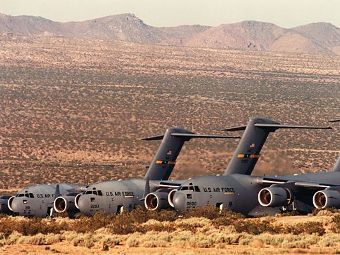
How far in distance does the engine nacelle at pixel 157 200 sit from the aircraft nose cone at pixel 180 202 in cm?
247

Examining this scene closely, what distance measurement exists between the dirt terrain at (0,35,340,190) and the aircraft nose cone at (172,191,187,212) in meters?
9.58

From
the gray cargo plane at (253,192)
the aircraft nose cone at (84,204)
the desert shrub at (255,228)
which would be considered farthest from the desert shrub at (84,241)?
the aircraft nose cone at (84,204)

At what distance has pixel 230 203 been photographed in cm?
5447

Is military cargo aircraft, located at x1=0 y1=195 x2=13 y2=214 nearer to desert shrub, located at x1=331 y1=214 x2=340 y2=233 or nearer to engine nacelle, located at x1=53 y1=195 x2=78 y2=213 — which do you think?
engine nacelle, located at x1=53 y1=195 x2=78 y2=213

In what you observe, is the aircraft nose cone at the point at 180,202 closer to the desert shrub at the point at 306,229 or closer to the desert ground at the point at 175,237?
the desert ground at the point at 175,237

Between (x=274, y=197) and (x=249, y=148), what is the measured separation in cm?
773

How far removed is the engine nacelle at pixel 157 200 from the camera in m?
55.5

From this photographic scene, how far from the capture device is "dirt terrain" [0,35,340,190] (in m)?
94.4

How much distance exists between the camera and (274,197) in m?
54.0

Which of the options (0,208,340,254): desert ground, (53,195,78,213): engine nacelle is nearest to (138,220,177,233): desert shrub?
(0,208,340,254): desert ground

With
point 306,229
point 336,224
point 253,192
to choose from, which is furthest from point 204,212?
point 306,229

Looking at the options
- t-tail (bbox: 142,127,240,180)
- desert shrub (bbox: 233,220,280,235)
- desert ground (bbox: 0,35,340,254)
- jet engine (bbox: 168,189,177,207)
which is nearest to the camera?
desert ground (bbox: 0,35,340,254)

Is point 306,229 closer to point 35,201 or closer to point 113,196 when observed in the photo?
point 113,196

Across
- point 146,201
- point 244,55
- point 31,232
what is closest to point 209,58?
point 244,55
